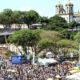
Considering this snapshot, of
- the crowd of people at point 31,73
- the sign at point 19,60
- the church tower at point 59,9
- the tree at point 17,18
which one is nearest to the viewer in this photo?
the crowd of people at point 31,73

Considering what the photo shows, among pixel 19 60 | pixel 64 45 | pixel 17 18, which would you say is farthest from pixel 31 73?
pixel 17 18

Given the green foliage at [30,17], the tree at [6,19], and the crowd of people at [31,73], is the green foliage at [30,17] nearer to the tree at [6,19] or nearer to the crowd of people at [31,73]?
the tree at [6,19]

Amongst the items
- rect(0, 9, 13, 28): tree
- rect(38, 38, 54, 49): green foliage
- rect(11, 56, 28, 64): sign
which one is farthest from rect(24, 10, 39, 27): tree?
rect(11, 56, 28, 64): sign

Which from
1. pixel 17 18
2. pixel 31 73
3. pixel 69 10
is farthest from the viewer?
pixel 69 10

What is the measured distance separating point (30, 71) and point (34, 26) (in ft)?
154

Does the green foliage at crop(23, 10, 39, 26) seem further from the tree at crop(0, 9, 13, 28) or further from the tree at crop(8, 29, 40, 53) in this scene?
the tree at crop(8, 29, 40, 53)

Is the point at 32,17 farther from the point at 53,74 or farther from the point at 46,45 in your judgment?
the point at 53,74

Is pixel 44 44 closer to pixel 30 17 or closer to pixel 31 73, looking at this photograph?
pixel 31 73

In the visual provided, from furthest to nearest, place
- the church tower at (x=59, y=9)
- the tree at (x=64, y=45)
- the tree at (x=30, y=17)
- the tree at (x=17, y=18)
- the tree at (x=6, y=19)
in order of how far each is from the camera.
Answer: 1. the church tower at (x=59, y=9)
2. the tree at (x=30, y=17)
3. the tree at (x=17, y=18)
4. the tree at (x=6, y=19)
5. the tree at (x=64, y=45)

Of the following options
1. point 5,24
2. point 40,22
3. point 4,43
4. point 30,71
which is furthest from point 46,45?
point 40,22

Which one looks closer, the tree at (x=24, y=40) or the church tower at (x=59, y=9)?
the tree at (x=24, y=40)

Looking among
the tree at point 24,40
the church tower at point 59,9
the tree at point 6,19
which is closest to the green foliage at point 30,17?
the tree at point 6,19

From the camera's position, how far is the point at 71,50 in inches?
1917

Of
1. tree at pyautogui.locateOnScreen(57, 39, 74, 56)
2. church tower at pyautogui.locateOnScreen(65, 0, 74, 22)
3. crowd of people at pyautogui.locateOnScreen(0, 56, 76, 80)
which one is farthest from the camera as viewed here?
church tower at pyautogui.locateOnScreen(65, 0, 74, 22)
